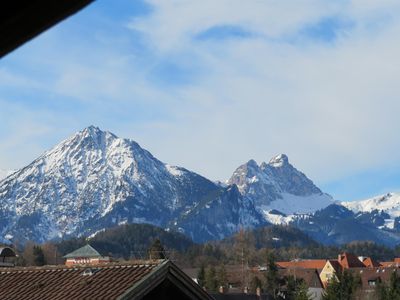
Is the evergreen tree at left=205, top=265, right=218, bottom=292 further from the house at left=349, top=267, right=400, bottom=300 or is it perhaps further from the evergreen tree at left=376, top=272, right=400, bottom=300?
the evergreen tree at left=376, top=272, right=400, bottom=300

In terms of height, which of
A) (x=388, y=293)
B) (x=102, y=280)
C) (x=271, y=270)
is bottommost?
(x=102, y=280)

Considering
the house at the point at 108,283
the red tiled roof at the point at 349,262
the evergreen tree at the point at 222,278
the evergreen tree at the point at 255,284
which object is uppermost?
the red tiled roof at the point at 349,262

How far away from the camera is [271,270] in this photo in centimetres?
11375

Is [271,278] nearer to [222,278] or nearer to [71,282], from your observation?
[222,278]

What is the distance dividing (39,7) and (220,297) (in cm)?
8551

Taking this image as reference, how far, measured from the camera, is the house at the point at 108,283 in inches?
530

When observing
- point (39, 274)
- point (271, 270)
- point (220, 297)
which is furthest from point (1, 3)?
point (271, 270)

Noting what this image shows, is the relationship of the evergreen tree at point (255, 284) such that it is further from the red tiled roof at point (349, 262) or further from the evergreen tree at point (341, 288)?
the red tiled roof at point (349, 262)

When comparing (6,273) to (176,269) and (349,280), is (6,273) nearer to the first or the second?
(176,269)

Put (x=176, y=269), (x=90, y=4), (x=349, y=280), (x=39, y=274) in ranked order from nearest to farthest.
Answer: (x=90, y=4)
(x=176, y=269)
(x=39, y=274)
(x=349, y=280)

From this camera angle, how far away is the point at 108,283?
45.9 feet

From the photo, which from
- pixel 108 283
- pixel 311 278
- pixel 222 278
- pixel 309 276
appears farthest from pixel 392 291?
pixel 108 283

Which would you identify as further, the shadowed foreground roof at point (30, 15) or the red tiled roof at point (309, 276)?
the red tiled roof at point (309, 276)

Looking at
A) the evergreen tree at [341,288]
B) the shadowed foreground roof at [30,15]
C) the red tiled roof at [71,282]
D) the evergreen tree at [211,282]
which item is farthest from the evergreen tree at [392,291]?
the shadowed foreground roof at [30,15]
